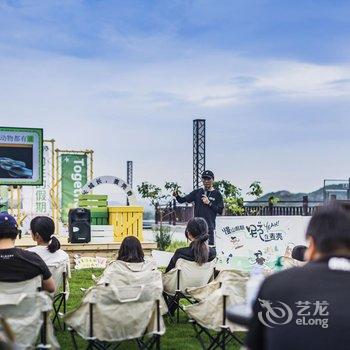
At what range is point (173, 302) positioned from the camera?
6.93 m

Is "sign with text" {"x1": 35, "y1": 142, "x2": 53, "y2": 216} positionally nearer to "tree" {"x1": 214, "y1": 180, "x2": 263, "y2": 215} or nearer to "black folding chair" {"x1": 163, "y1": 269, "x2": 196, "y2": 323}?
"tree" {"x1": 214, "y1": 180, "x2": 263, "y2": 215}

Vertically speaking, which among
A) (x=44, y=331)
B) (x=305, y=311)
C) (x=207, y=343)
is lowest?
(x=207, y=343)

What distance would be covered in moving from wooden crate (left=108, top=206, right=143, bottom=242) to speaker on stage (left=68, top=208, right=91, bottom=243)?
107 cm

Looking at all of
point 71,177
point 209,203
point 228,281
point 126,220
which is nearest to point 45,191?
point 71,177

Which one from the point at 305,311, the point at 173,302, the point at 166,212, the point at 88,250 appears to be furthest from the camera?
the point at 166,212

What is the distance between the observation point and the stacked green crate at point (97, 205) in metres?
13.3

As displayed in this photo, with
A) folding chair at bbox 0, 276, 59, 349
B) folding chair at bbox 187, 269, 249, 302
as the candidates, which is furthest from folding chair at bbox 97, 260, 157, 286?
folding chair at bbox 0, 276, 59, 349

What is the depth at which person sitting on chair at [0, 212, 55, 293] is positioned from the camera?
4.75m

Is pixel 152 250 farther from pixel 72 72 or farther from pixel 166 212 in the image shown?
pixel 166 212

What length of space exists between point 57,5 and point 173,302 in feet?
42.6

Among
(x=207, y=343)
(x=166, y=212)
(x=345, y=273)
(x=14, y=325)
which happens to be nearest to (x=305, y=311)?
(x=345, y=273)

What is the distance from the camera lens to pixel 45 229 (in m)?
5.99

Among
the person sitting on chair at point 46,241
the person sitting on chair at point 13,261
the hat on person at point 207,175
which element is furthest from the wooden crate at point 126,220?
the person sitting on chair at point 13,261

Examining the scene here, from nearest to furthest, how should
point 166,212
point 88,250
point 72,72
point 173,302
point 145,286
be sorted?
point 145,286 → point 173,302 → point 88,250 → point 72,72 → point 166,212
